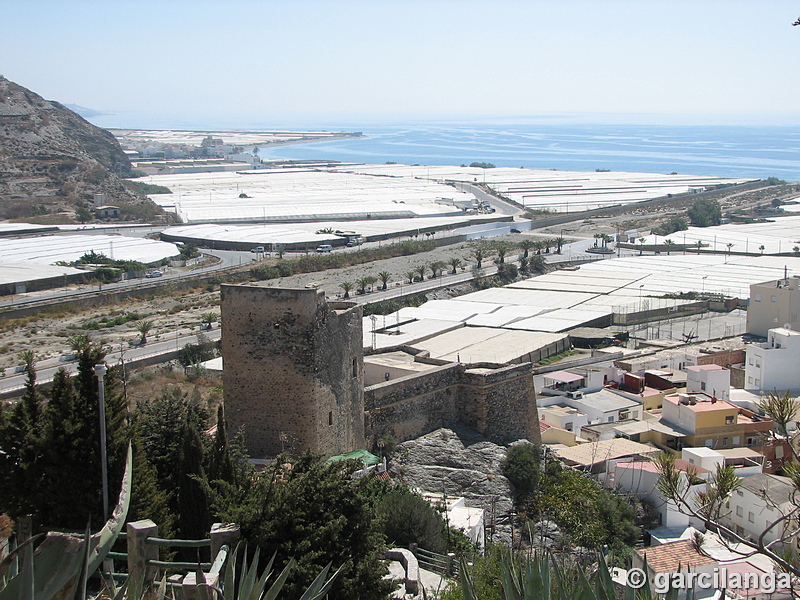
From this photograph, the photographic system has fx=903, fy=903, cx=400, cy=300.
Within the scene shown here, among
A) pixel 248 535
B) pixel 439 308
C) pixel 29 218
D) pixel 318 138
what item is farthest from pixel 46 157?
pixel 318 138

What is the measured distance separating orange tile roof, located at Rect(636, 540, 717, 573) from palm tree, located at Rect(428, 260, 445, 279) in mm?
27944

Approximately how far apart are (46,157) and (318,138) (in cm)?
12893

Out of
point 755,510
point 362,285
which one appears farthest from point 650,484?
point 362,285

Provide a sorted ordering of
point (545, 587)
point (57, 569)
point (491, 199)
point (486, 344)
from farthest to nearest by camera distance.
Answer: point (491, 199), point (486, 344), point (545, 587), point (57, 569)

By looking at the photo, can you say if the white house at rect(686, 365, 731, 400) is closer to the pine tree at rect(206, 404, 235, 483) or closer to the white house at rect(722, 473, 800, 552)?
the white house at rect(722, 473, 800, 552)

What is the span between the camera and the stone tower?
10.5m

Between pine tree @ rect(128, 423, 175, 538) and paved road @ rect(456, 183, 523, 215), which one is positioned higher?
pine tree @ rect(128, 423, 175, 538)

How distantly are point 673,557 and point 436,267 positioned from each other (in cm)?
2918

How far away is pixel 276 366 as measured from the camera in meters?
10.6

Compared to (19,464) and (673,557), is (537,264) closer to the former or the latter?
(673,557)

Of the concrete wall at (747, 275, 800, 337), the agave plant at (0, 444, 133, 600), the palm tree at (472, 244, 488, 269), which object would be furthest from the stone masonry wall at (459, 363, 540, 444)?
the palm tree at (472, 244, 488, 269)

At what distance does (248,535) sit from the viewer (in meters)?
7.20

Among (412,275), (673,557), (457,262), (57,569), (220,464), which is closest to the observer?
(57,569)

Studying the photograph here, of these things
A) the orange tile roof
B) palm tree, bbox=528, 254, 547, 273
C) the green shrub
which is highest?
the green shrub
